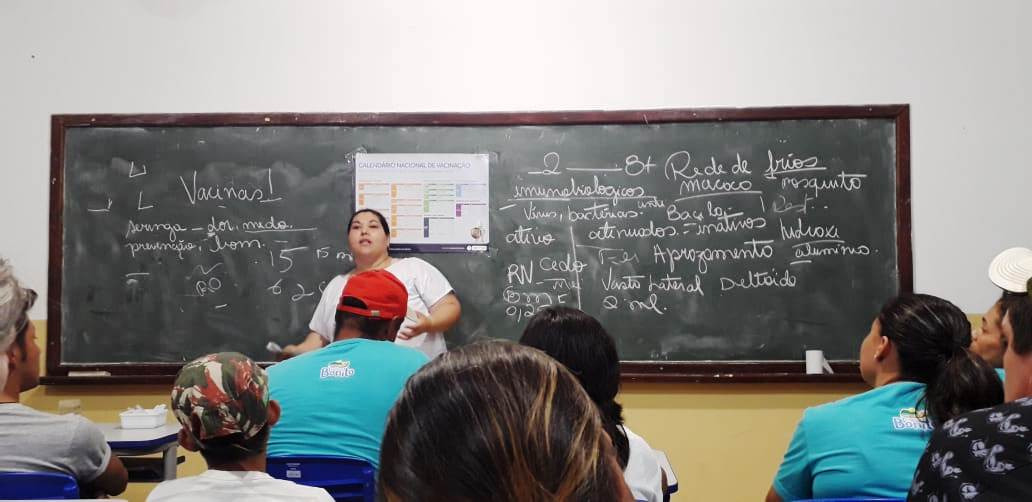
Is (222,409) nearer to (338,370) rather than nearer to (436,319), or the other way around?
(338,370)

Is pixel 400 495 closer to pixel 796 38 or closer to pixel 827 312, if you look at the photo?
pixel 827 312

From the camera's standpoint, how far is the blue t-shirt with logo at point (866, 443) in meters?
1.77

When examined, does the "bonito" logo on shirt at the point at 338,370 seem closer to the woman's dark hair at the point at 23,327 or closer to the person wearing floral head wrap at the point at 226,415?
the person wearing floral head wrap at the point at 226,415

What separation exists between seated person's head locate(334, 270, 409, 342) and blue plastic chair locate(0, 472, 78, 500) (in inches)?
31.9

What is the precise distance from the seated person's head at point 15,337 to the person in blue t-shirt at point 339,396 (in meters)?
0.68

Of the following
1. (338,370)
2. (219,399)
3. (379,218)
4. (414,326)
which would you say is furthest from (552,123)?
(219,399)

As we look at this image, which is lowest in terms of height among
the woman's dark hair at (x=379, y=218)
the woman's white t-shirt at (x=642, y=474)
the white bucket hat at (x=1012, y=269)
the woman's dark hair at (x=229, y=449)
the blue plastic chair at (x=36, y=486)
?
the blue plastic chair at (x=36, y=486)

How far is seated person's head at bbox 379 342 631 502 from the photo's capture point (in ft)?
1.97

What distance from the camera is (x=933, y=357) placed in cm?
195

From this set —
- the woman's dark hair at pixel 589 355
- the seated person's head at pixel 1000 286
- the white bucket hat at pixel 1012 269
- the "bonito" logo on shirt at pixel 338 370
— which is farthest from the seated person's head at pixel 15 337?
the white bucket hat at pixel 1012 269

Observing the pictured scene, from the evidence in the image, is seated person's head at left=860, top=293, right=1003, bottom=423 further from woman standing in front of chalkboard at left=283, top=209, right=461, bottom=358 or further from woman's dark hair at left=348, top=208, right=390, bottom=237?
woman's dark hair at left=348, top=208, right=390, bottom=237

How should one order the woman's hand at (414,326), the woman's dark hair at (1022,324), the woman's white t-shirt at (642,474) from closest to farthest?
the woman's dark hair at (1022,324) < the woman's white t-shirt at (642,474) < the woman's hand at (414,326)

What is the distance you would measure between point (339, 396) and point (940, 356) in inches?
59.8

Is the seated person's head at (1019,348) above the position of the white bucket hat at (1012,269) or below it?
below
